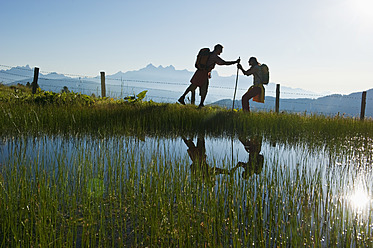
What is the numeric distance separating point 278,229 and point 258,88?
8.36 meters

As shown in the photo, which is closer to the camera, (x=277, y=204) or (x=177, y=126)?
(x=277, y=204)

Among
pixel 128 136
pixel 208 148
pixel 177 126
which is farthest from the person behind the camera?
pixel 177 126

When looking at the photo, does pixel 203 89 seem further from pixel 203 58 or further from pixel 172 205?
pixel 172 205

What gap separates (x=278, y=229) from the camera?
266cm

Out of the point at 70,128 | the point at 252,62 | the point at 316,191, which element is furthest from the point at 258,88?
the point at 316,191

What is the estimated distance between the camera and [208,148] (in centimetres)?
611

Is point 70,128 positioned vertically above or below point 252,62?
below

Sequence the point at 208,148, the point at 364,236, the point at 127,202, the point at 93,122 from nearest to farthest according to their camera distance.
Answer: the point at 364,236 < the point at 127,202 < the point at 208,148 < the point at 93,122

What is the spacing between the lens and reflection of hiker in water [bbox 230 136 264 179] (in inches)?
171

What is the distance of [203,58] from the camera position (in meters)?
11.0

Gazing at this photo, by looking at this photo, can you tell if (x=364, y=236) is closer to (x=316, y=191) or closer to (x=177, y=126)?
(x=316, y=191)

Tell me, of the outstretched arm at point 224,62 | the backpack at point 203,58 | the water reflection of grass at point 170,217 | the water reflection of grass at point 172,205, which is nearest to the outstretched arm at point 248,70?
the outstretched arm at point 224,62

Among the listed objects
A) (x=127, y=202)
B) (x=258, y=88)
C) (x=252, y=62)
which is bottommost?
(x=127, y=202)

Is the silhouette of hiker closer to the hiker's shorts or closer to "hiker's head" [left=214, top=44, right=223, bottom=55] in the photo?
"hiker's head" [left=214, top=44, right=223, bottom=55]
